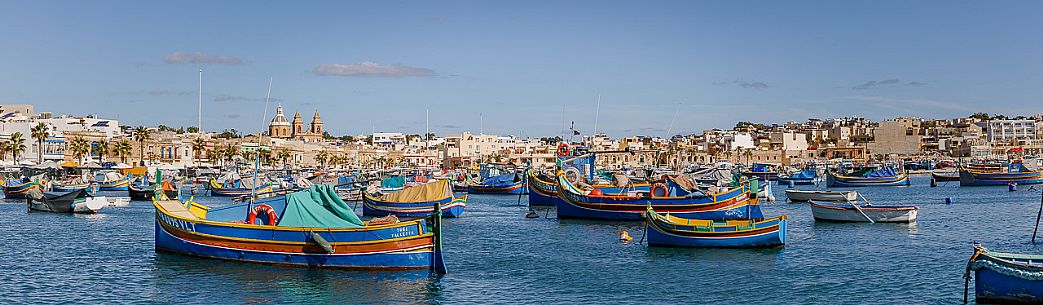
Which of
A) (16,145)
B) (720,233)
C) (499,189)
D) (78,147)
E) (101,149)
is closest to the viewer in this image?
(720,233)

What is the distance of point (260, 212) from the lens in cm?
2944

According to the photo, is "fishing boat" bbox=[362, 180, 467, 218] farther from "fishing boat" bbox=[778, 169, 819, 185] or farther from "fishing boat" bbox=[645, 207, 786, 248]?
"fishing boat" bbox=[778, 169, 819, 185]

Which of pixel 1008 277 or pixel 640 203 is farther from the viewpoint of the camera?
pixel 640 203

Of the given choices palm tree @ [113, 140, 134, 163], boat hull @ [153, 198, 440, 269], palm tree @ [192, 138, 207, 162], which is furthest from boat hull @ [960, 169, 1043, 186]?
palm tree @ [192, 138, 207, 162]

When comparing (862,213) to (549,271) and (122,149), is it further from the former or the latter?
(122,149)

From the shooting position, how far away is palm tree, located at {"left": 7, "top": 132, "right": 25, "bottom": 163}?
103m

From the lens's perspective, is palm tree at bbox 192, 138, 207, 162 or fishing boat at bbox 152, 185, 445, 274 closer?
fishing boat at bbox 152, 185, 445, 274

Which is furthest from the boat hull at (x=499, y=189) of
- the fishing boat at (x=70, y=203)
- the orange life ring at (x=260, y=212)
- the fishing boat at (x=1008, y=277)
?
the fishing boat at (x=1008, y=277)

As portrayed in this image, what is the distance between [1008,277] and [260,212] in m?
19.1

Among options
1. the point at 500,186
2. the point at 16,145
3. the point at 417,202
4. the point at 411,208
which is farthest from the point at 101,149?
the point at 417,202

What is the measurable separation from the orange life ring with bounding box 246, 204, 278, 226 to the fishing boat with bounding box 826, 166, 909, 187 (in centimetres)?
7794

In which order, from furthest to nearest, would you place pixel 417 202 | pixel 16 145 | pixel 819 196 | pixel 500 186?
pixel 16 145 < pixel 500 186 < pixel 819 196 < pixel 417 202

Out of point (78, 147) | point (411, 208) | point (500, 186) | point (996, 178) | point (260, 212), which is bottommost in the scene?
point (500, 186)

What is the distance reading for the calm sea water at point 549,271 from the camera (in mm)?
24969
